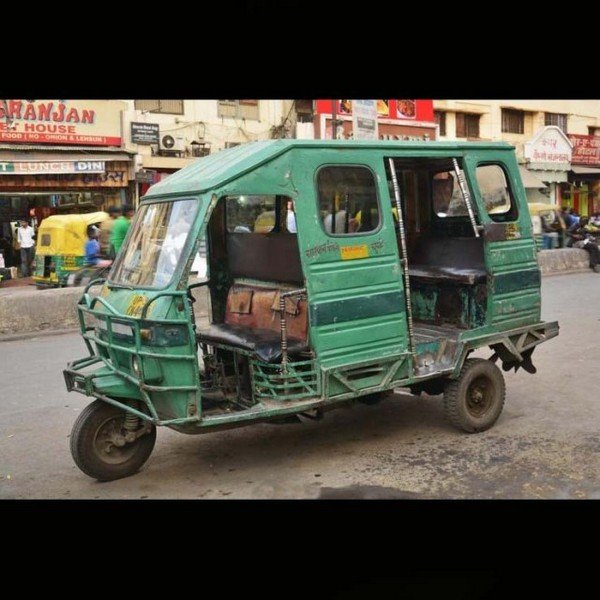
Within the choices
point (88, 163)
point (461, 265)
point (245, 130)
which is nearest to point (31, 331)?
point (461, 265)

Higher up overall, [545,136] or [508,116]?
[508,116]

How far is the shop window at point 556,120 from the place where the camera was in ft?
98.0

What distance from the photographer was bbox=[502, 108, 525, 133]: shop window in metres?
28.6

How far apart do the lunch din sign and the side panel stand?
1464cm

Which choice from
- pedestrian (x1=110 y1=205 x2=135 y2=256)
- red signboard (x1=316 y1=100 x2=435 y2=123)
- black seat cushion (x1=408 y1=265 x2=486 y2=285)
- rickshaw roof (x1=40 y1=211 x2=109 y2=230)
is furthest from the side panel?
red signboard (x1=316 y1=100 x2=435 y2=123)

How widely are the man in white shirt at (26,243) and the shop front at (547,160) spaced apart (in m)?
18.5

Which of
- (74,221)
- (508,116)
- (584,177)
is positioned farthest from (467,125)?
(74,221)

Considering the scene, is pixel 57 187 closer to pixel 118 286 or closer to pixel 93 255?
pixel 93 255

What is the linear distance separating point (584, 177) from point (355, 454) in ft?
95.7

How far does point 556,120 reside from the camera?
30219 mm

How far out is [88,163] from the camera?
18.4 metres

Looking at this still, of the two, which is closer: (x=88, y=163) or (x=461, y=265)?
(x=461, y=265)

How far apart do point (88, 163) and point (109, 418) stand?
590 inches
